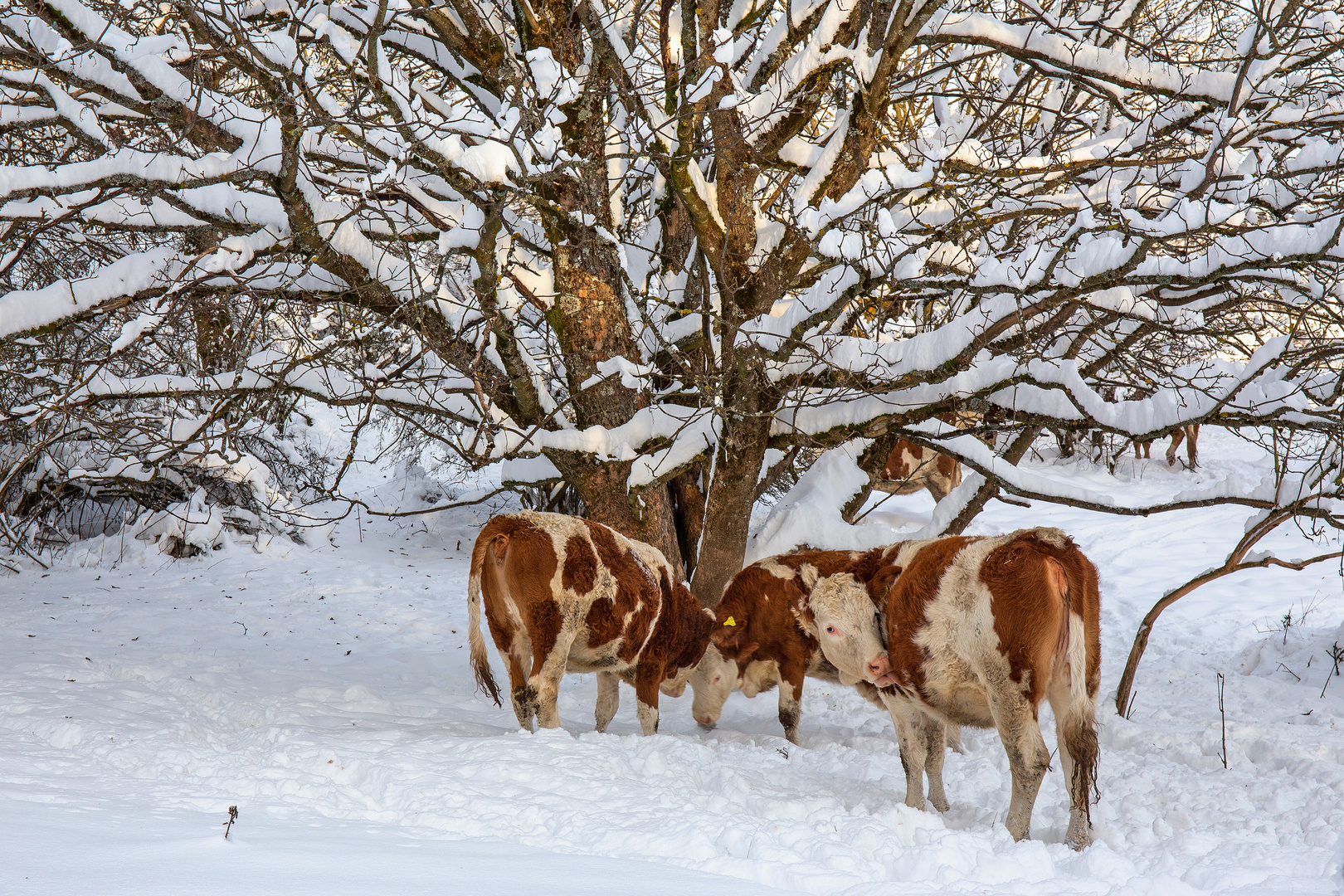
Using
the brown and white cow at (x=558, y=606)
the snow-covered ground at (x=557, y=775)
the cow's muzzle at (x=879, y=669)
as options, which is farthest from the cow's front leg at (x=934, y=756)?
the brown and white cow at (x=558, y=606)

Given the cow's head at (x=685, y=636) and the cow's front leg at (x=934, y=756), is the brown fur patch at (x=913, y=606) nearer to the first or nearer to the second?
the cow's front leg at (x=934, y=756)

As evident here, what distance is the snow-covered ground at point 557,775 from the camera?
267 centimetres

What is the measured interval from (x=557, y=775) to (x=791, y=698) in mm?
2680

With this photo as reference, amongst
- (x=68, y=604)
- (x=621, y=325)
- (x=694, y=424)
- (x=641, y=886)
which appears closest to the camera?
(x=641, y=886)

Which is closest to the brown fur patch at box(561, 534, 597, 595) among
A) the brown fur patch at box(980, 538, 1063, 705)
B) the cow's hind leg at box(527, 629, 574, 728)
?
the cow's hind leg at box(527, 629, 574, 728)

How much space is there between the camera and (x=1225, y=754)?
16.5ft

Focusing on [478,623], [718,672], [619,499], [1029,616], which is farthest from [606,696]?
[1029,616]

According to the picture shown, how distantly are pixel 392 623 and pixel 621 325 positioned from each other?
4457 millimetres

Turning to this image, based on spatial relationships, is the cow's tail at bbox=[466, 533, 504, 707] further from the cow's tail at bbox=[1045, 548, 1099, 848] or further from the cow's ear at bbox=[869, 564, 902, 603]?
the cow's tail at bbox=[1045, 548, 1099, 848]

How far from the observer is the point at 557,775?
3.90 m

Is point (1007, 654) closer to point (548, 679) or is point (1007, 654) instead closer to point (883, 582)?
point (883, 582)

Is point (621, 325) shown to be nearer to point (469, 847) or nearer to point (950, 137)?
point (950, 137)

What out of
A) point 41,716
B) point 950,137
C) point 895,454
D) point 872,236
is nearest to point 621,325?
point 872,236

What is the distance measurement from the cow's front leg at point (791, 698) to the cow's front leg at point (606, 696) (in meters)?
1.20
